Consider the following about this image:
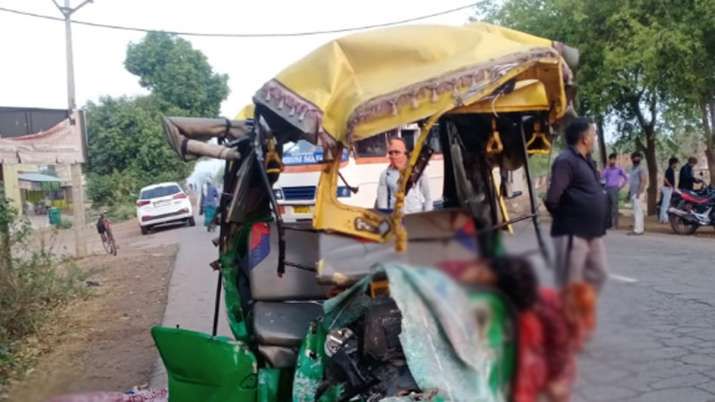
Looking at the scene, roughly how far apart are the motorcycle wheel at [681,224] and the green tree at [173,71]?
2482cm

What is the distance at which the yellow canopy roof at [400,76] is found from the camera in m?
2.79

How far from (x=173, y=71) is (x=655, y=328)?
105 ft

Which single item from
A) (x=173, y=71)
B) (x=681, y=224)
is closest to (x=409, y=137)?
(x=681, y=224)

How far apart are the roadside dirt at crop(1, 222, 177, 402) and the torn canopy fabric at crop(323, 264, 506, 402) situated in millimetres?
2256

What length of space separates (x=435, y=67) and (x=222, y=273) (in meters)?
→ 2.10

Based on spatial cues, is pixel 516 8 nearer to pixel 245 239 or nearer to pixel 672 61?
pixel 672 61

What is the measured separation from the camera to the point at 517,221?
3295mm

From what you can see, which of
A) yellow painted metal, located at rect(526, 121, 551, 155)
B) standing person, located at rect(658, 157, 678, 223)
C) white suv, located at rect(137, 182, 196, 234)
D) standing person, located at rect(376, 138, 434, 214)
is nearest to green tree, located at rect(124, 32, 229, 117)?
white suv, located at rect(137, 182, 196, 234)

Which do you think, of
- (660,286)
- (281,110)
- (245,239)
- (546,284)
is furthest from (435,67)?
(660,286)

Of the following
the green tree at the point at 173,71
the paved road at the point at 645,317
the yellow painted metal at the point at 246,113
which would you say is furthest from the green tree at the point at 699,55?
the green tree at the point at 173,71

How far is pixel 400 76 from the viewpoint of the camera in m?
2.96

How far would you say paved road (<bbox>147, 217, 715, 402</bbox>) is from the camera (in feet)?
6.82

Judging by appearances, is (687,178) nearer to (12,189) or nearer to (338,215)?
(338,215)

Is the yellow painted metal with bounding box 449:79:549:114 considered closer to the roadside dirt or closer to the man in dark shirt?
the man in dark shirt
